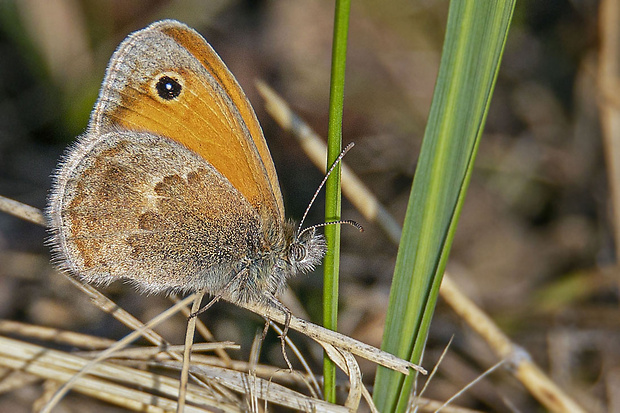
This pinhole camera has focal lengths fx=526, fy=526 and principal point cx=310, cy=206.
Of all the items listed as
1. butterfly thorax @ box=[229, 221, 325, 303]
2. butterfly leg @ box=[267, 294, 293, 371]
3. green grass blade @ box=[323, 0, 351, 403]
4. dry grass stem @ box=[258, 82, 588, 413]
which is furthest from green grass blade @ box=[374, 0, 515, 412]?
dry grass stem @ box=[258, 82, 588, 413]

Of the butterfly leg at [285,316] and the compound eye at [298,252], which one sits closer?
the butterfly leg at [285,316]

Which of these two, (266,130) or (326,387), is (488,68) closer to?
(326,387)

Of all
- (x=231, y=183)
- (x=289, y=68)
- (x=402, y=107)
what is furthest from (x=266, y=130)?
(x=231, y=183)

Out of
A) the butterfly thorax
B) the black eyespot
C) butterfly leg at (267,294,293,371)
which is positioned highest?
the black eyespot

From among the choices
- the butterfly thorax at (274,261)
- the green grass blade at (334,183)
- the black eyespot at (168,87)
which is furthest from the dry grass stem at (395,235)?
the green grass blade at (334,183)

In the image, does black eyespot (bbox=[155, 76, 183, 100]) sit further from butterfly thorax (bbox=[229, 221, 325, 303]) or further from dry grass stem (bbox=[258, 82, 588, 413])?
butterfly thorax (bbox=[229, 221, 325, 303])

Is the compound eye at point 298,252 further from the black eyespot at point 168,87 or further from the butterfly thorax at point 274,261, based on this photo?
the black eyespot at point 168,87
